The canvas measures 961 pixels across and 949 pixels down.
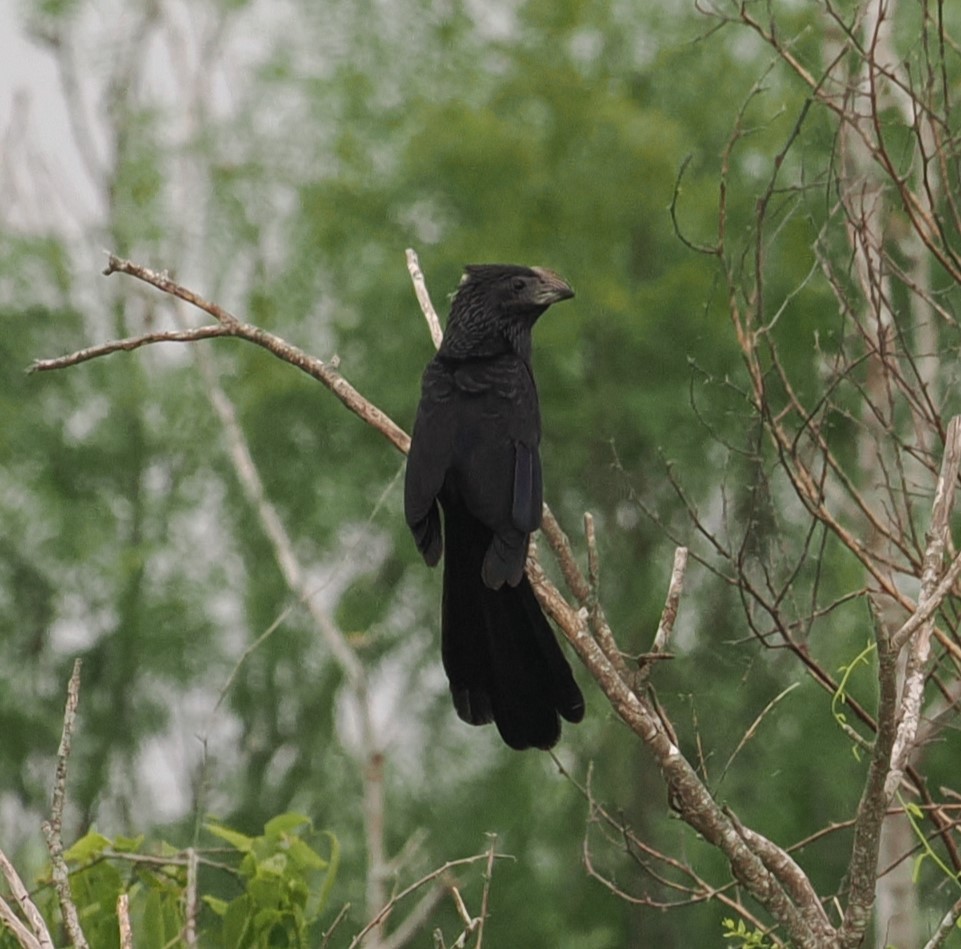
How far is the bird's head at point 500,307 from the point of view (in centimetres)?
425

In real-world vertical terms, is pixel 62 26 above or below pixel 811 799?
above

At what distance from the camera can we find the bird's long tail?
3.66 metres

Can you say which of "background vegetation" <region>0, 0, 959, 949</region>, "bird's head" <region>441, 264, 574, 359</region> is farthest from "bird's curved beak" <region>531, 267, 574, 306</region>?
"background vegetation" <region>0, 0, 959, 949</region>

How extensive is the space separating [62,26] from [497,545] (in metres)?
9.83

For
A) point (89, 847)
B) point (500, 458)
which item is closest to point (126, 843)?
point (89, 847)

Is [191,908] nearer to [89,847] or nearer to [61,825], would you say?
[61,825]

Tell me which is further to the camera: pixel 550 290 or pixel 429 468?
pixel 550 290

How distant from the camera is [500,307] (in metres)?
4.32

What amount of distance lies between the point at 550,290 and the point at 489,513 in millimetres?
772

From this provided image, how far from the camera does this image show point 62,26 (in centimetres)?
1254

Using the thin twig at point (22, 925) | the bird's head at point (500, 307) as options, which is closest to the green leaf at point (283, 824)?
the thin twig at point (22, 925)

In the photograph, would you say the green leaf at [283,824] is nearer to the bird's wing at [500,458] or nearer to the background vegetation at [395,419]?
the bird's wing at [500,458]

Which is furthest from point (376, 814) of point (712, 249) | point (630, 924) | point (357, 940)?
point (630, 924)

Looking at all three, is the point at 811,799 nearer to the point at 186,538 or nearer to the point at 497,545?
the point at 186,538
